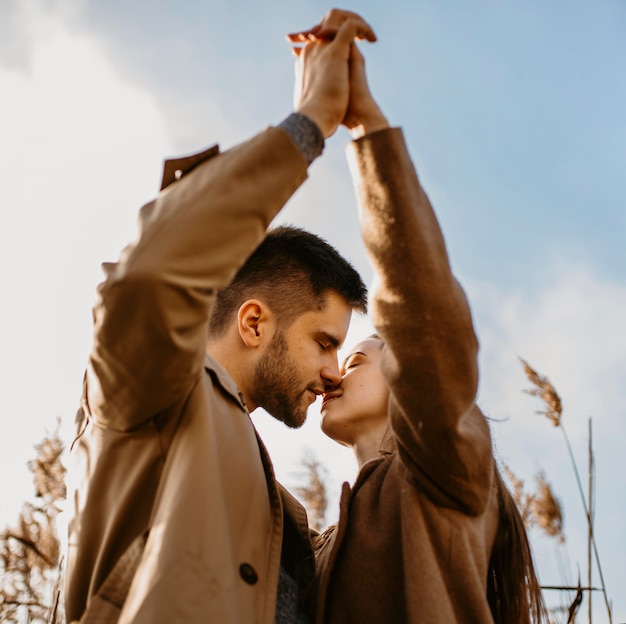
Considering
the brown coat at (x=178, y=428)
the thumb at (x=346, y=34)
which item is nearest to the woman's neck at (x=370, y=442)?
the brown coat at (x=178, y=428)

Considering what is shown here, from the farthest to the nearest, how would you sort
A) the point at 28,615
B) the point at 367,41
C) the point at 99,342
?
the point at 28,615, the point at 367,41, the point at 99,342

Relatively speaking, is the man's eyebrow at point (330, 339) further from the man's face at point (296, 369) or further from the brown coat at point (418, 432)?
the brown coat at point (418, 432)

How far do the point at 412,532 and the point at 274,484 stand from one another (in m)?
0.36

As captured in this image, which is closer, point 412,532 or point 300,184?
point 300,184

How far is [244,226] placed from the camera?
1.63 m

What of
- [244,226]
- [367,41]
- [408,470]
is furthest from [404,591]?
[367,41]

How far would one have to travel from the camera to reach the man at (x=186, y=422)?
4.98 feet

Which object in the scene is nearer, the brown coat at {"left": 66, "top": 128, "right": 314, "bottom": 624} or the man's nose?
the brown coat at {"left": 66, "top": 128, "right": 314, "bottom": 624}

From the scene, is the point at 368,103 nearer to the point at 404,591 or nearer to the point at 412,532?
the point at 412,532

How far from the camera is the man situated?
4.98 feet

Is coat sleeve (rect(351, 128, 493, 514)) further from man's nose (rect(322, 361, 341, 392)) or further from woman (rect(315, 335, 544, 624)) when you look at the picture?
man's nose (rect(322, 361, 341, 392))

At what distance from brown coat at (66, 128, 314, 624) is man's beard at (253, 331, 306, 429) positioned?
79 cm

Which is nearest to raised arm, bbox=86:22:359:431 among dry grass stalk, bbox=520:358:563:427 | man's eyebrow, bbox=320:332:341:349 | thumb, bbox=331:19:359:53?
thumb, bbox=331:19:359:53

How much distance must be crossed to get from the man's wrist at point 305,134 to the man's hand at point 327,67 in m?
0.03
